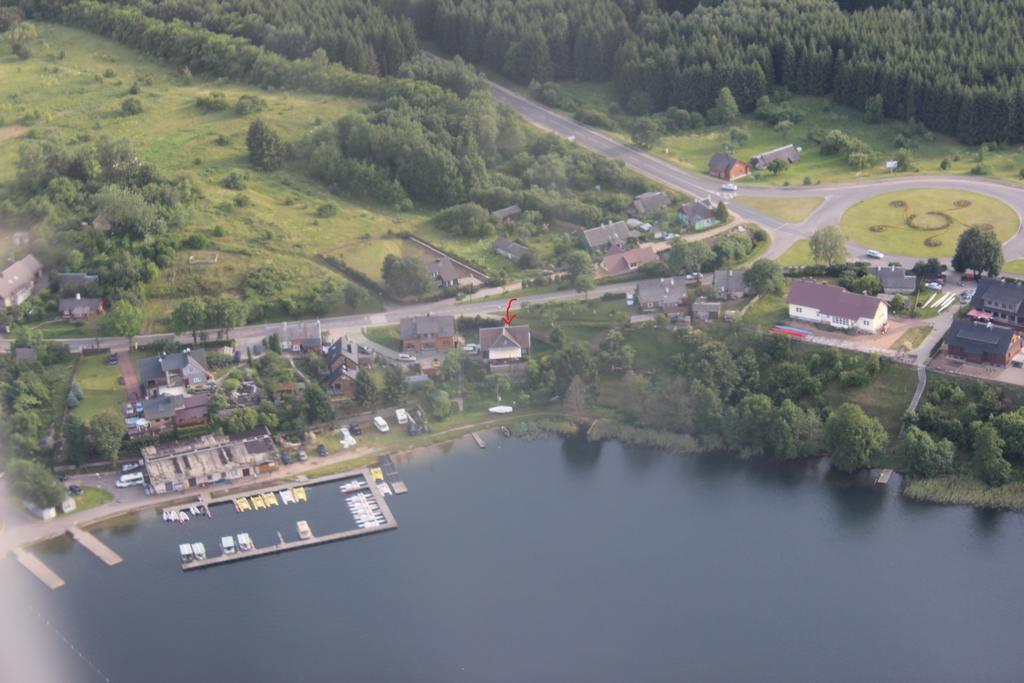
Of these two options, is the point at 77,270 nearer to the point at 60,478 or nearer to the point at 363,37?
the point at 60,478

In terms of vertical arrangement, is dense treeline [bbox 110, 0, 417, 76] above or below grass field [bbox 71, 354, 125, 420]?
above

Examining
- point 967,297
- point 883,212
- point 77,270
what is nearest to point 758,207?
point 883,212

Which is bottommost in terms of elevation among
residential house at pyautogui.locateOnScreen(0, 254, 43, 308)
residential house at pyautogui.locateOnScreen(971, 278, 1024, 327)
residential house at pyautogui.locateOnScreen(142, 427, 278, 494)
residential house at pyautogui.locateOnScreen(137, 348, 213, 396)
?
residential house at pyautogui.locateOnScreen(142, 427, 278, 494)

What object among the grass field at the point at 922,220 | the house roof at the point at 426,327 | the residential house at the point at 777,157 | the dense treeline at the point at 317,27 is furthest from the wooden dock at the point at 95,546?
the dense treeline at the point at 317,27

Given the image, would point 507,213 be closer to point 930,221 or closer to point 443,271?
point 443,271

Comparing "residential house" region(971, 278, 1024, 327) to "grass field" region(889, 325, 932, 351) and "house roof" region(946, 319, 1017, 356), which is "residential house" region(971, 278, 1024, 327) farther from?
"grass field" region(889, 325, 932, 351)

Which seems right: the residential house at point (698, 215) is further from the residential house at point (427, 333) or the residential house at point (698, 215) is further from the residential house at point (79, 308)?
the residential house at point (79, 308)

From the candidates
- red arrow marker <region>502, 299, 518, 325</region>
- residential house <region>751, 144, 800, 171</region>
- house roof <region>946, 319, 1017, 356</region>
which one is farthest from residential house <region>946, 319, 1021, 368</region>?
residential house <region>751, 144, 800, 171</region>
